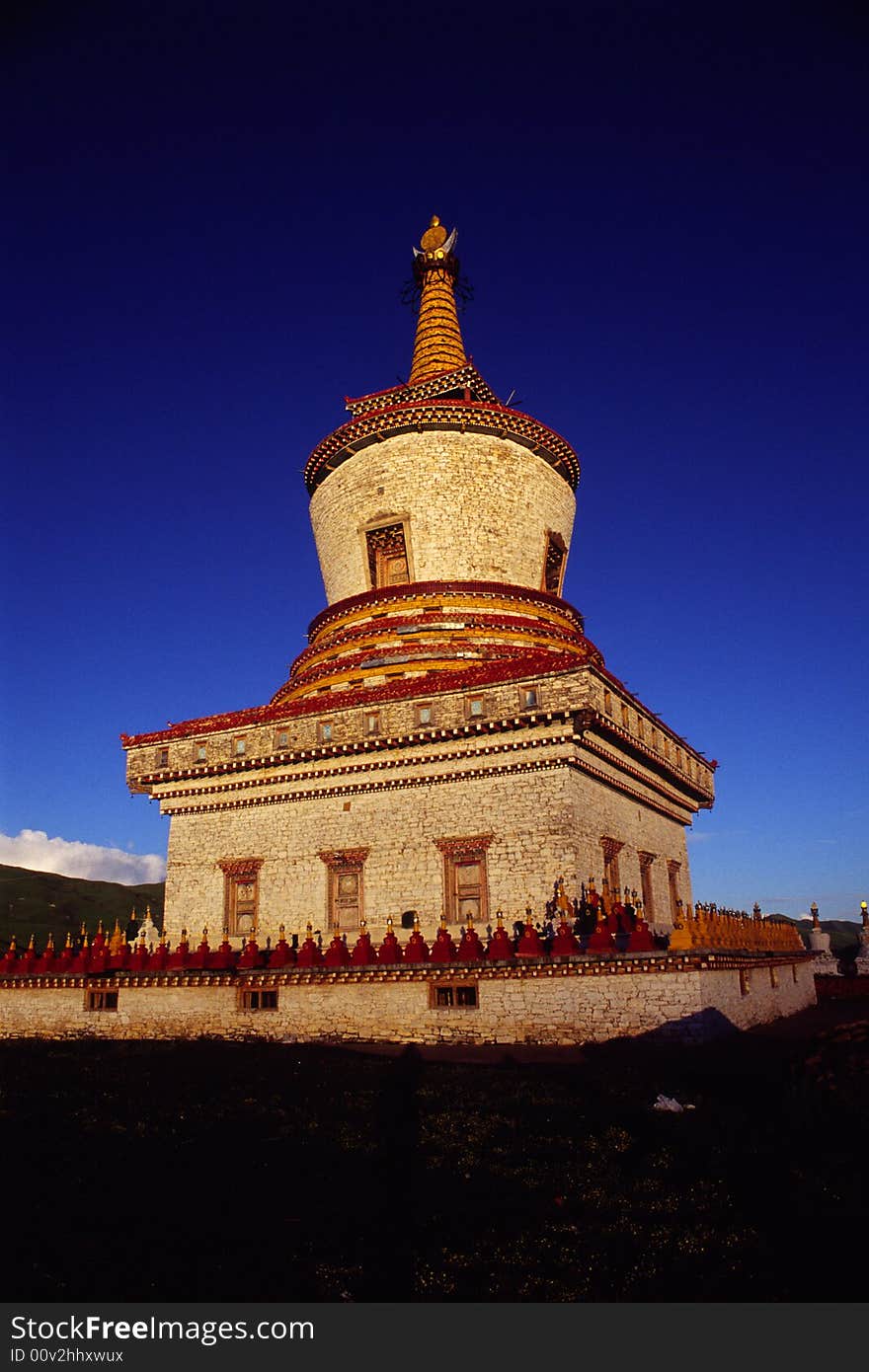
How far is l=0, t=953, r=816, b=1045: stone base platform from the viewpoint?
1511 cm

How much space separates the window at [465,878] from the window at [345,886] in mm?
2222

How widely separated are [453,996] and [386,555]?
47.7ft

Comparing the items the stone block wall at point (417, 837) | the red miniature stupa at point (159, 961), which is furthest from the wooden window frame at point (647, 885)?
the red miniature stupa at point (159, 961)

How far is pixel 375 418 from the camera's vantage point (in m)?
27.5

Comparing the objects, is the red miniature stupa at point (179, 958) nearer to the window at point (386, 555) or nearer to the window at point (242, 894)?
the window at point (242, 894)

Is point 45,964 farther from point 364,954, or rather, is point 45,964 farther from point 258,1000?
point 364,954

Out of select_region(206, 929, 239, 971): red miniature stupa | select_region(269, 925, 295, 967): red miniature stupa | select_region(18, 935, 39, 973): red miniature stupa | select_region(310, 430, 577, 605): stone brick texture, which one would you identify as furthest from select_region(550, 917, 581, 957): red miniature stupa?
select_region(18, 935, 39, 973): red miniature stupa

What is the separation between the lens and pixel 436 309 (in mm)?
34844

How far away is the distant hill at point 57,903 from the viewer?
4372cm

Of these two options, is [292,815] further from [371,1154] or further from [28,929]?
[28,929]

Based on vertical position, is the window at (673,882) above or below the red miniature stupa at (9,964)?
above

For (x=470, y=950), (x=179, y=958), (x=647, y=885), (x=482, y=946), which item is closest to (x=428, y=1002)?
(x=470, y=950)
